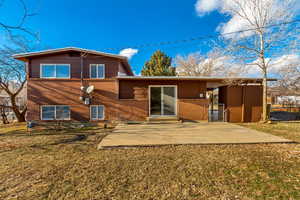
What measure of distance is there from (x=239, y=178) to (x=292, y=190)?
2.45ft

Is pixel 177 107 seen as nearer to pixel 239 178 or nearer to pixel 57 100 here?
pixel 239 178

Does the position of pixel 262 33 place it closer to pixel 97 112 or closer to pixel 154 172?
pixel 154 172

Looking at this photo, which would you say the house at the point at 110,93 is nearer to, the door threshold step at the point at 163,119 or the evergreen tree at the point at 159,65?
the door threshold step at the point at 163,119

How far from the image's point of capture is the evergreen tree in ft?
58.5

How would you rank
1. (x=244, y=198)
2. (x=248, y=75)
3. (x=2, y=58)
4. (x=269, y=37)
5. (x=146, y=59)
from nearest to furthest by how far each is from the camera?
1. (x=244, y=198)
2. (x=269, y=37)
3. (x=248, y=75)
4. (x=2, y=58)
5. (x=146, y=59)

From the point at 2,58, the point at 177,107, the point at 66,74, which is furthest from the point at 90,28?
the point at 177,107

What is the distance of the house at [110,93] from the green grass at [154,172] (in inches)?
148

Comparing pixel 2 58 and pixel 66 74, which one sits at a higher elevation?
pixel 2 58

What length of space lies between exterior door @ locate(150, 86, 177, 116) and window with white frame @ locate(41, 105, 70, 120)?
531cm

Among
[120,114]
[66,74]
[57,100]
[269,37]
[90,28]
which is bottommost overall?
[120,114]

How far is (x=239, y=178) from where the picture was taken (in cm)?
249

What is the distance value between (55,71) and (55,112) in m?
2.57

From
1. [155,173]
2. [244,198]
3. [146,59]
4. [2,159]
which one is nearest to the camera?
[244,198]

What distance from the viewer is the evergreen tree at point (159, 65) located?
17828 mm
